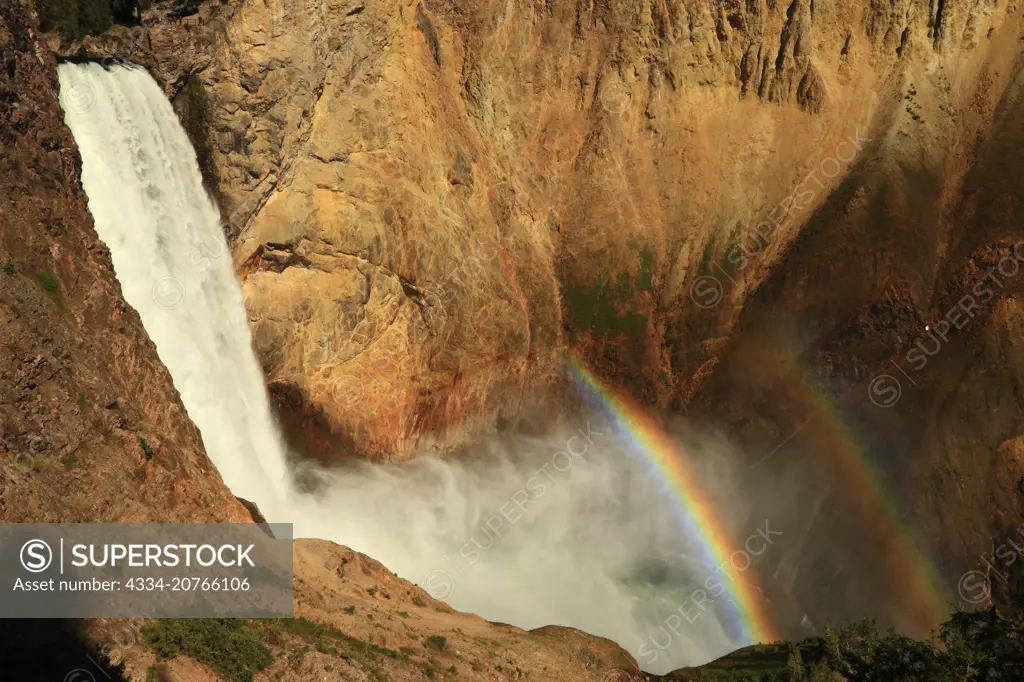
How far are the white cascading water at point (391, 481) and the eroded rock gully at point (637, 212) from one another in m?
1.22

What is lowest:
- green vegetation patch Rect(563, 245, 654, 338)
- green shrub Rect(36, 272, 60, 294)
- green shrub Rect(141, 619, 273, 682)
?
green shrub Rect(141, 619, 273, 682)

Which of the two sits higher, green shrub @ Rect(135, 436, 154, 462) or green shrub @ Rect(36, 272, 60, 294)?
green shrub @ Rect(36, 272, 60, 294)

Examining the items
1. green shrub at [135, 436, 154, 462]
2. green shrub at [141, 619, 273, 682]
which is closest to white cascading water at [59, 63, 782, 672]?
green shrub at [135, 436, 154, 462]

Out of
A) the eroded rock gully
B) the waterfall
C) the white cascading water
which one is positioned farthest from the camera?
the eroded rock gully

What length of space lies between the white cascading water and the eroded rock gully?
1.22 metres

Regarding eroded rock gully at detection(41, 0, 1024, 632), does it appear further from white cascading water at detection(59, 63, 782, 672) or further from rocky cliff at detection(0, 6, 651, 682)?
rocky cliff at detection(0, 6, 651, 682)

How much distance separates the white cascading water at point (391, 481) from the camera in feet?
74.2

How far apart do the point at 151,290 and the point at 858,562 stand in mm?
20361

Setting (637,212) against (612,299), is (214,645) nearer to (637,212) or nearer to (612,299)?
(612,299)

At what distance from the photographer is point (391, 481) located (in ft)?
96.1

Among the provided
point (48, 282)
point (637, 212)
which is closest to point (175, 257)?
point (48, 282)

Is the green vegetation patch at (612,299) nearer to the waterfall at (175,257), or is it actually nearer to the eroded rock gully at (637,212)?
the eroded rock gully at (637,212)

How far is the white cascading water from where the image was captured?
2261cm

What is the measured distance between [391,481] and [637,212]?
13.0 metres
